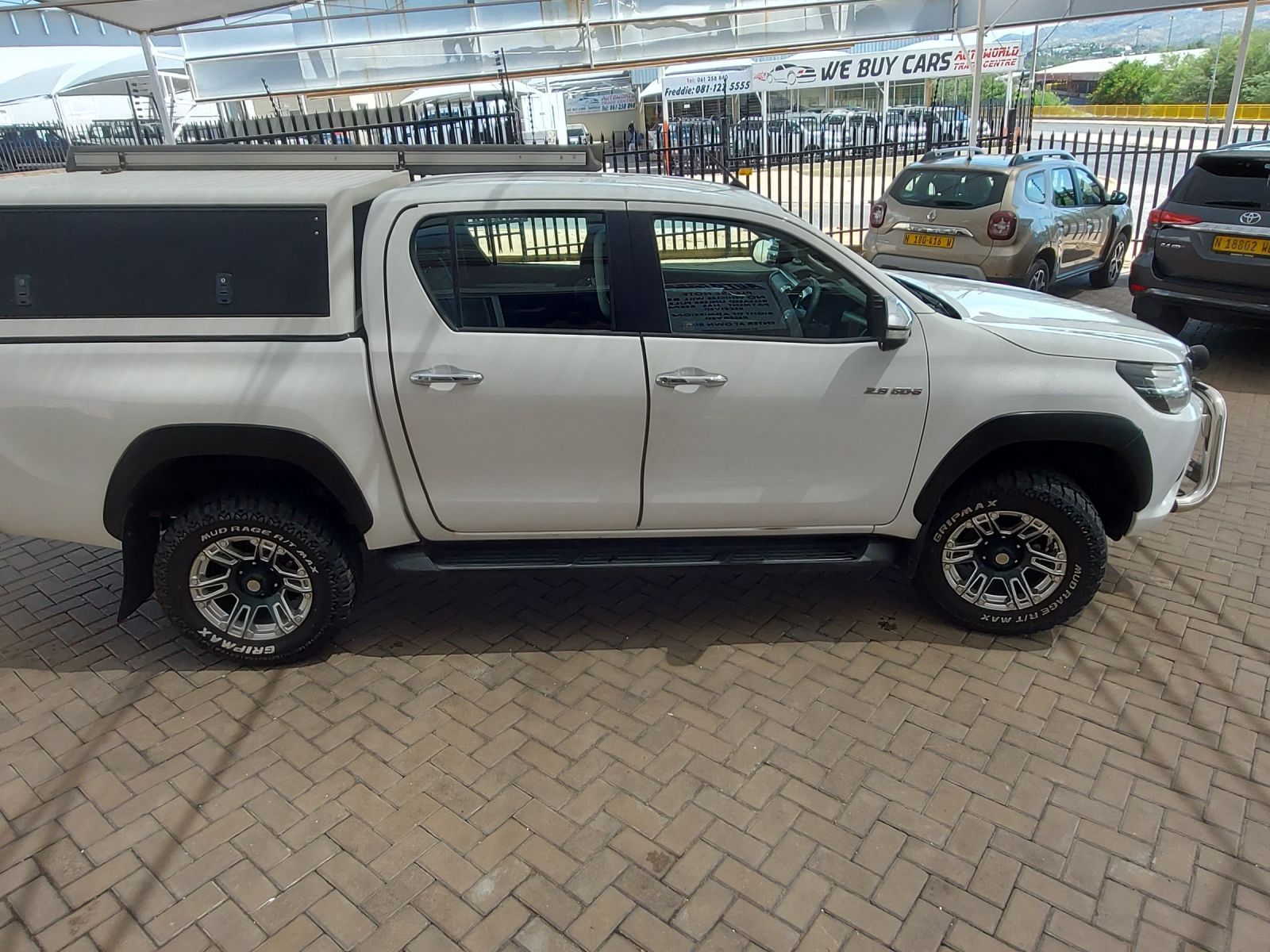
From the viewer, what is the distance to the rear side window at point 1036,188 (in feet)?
27.3

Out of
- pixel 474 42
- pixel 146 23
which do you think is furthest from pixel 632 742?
pixel 474 42

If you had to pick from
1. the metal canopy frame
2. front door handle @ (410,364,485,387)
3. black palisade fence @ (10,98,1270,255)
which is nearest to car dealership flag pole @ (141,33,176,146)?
the metal canopy frame

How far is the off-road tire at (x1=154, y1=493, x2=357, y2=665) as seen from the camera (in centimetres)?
337

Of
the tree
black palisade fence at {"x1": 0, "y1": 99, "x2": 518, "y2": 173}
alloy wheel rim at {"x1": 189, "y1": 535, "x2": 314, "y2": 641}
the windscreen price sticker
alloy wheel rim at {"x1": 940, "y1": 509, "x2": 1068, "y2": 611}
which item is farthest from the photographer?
the tree

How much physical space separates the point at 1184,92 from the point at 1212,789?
2338 inches

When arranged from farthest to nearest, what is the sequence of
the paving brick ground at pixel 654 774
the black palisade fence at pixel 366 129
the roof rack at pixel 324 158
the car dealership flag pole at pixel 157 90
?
the black palisade fence at pixel 366 129
the car dealership flag pole at pixel 157 90
the roof rack at pixel 324 158
the paving brick ground at pixel 654 774

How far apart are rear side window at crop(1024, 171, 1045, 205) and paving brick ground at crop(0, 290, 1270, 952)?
531cm

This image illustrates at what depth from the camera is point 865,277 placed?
3385 mm

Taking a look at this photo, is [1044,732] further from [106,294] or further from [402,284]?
[106,294]

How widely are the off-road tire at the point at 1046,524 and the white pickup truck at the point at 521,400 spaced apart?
13 mm

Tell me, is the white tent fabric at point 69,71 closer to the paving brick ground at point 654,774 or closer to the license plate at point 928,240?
the license plate at point 928,240

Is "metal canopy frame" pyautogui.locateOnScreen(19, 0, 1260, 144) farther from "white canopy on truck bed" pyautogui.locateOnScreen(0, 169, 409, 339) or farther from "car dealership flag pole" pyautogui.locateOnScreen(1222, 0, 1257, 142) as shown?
"white canopy on truck bed" pyautogui.locateOnScreen(0, 169, 409, 339)

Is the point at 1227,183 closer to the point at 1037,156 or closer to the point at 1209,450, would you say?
the point at 1037,156

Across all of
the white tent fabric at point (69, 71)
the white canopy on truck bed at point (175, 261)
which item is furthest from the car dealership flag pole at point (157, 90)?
the white tent fabric at point (69, 71)
